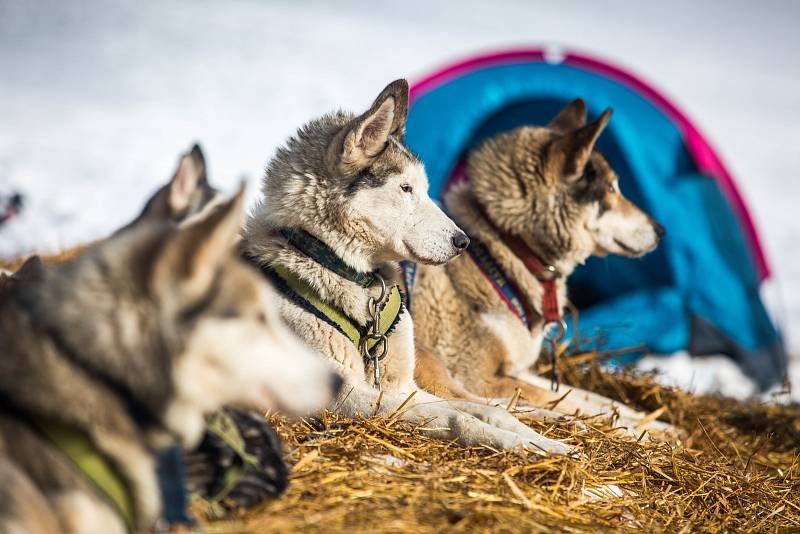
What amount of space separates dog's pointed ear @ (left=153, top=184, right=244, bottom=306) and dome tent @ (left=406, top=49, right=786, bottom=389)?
3878mm

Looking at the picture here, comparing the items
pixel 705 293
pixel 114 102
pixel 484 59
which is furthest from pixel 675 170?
pixel 114 102

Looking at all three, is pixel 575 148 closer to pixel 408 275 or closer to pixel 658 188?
pixel 408 275

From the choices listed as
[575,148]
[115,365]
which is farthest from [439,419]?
[575,148]

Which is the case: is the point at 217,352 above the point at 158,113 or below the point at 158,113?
below

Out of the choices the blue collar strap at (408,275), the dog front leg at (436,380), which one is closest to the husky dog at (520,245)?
the blue collar strap at (408,275)

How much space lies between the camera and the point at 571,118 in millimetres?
4289

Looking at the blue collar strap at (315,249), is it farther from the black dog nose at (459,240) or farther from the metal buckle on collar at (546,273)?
the metal buckle on collar at (546,273)

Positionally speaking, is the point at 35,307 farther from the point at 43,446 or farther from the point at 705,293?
the point at 705,293

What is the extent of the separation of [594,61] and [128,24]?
11592 millimetres

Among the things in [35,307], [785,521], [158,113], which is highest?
[158,113]

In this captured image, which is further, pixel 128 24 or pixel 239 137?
pixel 128 24

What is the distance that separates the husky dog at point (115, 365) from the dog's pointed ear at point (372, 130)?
1154 mm

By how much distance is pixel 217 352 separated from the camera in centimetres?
148

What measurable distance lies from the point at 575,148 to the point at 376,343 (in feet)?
5.49
